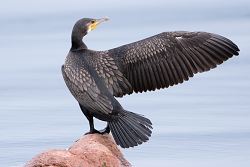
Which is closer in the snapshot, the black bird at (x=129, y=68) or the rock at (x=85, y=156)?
the rock at (x=85, y=156)

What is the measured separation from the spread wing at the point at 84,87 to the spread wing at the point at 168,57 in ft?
1.99

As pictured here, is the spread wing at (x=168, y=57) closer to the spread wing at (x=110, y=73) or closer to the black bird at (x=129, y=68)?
the black bird at (x=129, y=68)

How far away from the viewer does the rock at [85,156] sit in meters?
11.1

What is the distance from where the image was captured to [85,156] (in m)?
11.5

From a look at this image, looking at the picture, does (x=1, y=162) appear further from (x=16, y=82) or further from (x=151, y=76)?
(x=16, y=82)

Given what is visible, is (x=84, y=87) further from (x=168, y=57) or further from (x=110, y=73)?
(x=168, y=57)

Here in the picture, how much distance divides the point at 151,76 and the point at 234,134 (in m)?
1.69

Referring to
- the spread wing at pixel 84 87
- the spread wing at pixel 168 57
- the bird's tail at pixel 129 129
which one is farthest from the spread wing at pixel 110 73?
the bird's tail at pixel 129 129

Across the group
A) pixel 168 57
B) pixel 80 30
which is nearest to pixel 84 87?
pixel 80 30

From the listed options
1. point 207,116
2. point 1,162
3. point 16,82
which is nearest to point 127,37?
point 16,82

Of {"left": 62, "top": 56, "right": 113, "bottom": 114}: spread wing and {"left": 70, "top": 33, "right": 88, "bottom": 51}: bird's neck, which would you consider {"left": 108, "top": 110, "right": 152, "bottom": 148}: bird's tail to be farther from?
{"left": 70, "top": 33, "right": 88, "bottom": 51}: bird's neck

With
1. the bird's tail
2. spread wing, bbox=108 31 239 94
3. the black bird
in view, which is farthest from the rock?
spread wing, bbox=108 31 239 94

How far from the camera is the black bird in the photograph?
1274cm

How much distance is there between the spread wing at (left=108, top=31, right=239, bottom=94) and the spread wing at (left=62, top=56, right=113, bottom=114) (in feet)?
1.99
